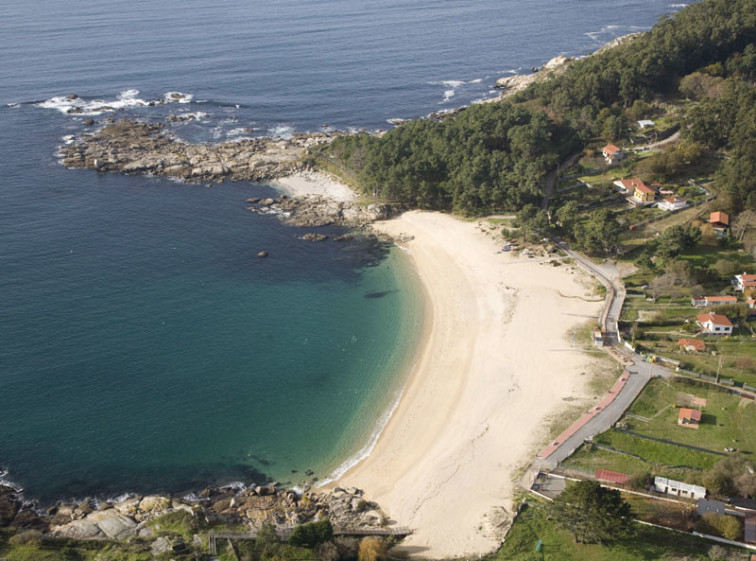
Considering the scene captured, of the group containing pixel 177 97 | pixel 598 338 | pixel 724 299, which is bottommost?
pixel 598 338

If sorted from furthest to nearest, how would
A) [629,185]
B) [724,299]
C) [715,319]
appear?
1. [629,185]
2. [724,299]
3. [715,319]

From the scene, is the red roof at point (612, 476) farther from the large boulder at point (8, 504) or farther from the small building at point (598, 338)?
the large boulder at point (8, 504)

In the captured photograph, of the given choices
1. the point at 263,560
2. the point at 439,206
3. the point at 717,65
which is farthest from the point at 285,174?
the point at 717,65

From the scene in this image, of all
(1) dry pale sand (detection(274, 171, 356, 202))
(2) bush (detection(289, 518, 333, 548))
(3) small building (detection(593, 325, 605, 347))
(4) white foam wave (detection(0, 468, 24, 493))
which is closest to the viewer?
(2) bush (detection(289, 518, 333, 548))

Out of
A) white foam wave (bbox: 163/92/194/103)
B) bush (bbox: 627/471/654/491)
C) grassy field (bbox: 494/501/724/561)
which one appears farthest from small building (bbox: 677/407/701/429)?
white foam wave (bbox: 163/92/194/103)

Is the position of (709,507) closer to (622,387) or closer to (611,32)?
(622,387)

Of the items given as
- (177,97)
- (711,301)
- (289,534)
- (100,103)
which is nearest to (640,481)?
(289,534)

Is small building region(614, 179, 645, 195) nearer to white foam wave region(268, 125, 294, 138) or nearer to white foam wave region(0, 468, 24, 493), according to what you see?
white foam wave region(268, 125, 294, 138)

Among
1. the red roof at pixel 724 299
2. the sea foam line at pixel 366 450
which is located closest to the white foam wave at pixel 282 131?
the sea foam line at pixel 366 450
